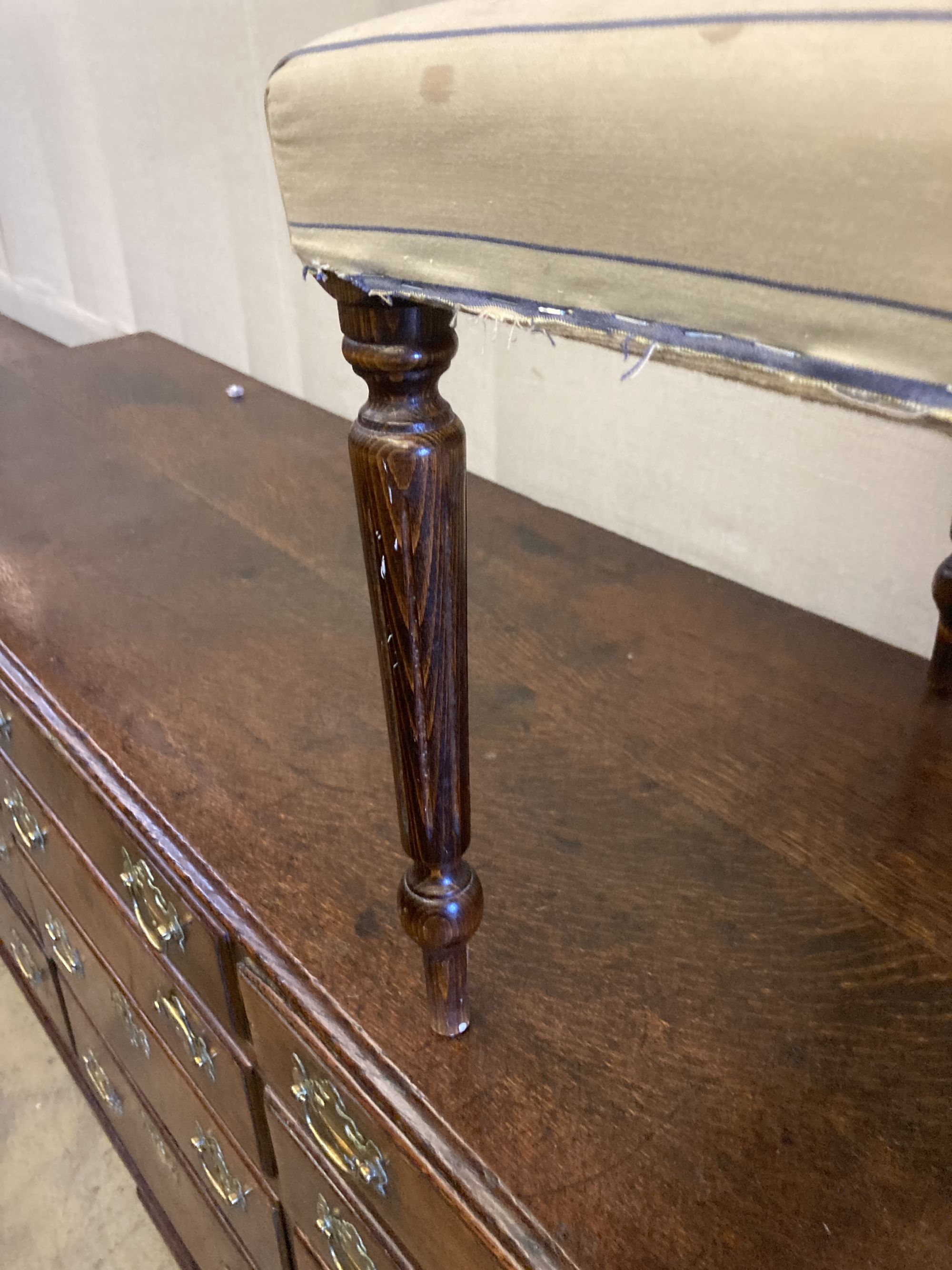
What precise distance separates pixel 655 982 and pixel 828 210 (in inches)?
13.6

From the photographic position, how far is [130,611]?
2.37 feet

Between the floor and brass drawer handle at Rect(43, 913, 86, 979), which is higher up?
brass drawer handle at Rect(43, 913, 86, 979)

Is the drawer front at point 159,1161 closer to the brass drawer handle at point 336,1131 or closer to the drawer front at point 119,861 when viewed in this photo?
the drawer front at point 119,861

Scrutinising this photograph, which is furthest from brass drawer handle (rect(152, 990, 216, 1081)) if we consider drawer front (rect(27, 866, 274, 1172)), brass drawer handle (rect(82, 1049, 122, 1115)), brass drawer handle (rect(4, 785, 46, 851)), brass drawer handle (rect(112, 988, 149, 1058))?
brass drawer handle (rect(82, 1049, 122, 1115))

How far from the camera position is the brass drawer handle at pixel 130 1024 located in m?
0.73

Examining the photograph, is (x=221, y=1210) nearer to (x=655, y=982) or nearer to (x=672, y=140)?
(x=655, y=982)

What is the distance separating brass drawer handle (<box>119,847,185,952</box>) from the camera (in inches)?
22.0

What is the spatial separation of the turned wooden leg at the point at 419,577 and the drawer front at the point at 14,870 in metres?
0.62

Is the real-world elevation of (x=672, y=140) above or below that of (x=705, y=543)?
above

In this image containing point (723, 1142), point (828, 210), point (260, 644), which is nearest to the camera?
point (828, 210)

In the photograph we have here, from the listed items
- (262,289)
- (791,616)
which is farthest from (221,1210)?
(262,289)

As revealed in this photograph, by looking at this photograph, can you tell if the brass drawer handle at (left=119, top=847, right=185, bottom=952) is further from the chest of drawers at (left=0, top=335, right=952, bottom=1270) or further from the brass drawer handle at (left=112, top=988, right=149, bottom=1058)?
the brass drawer handle at (left=112, top=988, right=149, bottom=1058)

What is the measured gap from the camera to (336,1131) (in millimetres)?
471

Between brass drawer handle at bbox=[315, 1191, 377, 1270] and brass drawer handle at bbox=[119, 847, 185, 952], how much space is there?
164 millimetres
